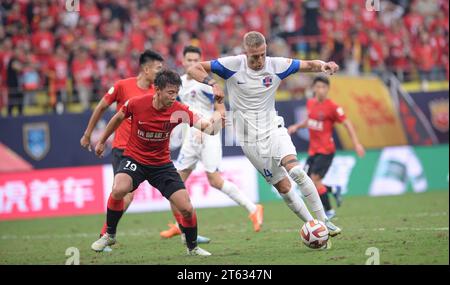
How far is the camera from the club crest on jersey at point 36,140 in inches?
810

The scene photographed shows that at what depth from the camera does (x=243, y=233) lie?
41.1 ft

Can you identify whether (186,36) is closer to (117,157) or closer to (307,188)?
(117,157)

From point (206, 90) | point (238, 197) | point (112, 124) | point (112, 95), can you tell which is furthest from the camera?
point (238, 197)

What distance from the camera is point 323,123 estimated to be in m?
14.2

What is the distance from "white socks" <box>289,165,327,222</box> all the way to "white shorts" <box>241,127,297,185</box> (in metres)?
0.27

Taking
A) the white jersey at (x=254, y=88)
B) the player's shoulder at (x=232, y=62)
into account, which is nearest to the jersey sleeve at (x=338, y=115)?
the white jersey at (x=254, y=88)

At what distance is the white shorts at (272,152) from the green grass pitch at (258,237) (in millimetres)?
952

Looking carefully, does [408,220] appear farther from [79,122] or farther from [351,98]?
[79,122]

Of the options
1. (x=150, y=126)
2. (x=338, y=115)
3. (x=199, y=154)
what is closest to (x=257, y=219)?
(x=199, y=154)

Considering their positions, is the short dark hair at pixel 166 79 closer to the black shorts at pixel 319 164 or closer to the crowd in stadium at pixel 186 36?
the black shorts at pixel 319 164

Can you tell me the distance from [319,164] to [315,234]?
4.72m

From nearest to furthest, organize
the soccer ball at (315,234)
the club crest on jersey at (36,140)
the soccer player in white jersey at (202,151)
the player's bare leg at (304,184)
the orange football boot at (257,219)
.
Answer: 1. the soccer ball at (315,234)
2. the player's bare leg at (304,184)
3. the orange football boot at (257,219)
4. the soccer player in white jersey at (202,151)
5. the club crest on jersey at (36,140)
